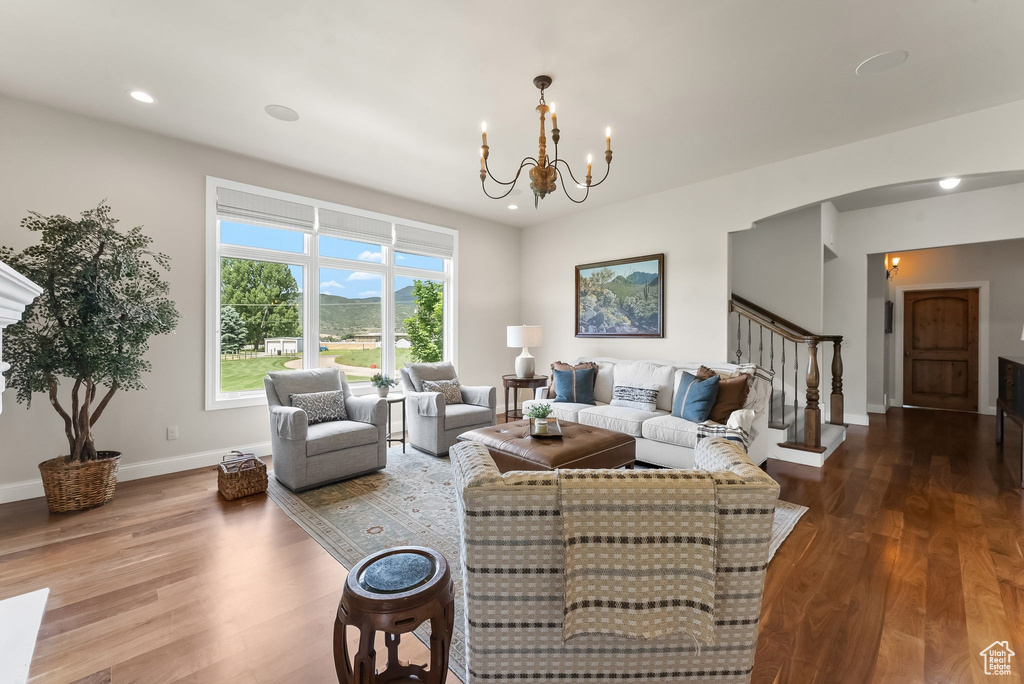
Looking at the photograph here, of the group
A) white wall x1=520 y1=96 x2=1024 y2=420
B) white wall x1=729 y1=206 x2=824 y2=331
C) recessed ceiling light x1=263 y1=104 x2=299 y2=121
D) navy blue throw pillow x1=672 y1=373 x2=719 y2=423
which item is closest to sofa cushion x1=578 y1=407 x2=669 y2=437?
navy blue throw pillow x1=672 y1=373 x2=719 y2=423

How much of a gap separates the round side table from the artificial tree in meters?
Result: 2.82

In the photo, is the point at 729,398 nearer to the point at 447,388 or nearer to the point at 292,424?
the point at 447,388

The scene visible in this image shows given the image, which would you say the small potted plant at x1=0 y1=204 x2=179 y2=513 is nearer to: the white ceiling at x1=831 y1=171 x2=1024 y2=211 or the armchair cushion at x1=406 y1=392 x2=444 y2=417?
the armchair cushion at x1=406 y1=392 x2=444 y2=417

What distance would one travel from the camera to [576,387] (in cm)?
470

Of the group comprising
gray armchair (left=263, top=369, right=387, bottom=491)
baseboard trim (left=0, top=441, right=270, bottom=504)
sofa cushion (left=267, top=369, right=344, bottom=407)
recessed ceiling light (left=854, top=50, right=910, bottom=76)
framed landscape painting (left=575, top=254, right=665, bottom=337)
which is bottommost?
baseboard trim (left=0, top=441, right=270, bottom=504)

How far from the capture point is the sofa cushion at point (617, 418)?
3.90 meters

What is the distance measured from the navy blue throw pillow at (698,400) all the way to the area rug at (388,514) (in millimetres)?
Result: 871

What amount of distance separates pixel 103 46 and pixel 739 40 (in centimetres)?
364

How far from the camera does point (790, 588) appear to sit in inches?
81.8

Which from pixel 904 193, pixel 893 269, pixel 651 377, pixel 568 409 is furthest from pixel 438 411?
pixel 893 269

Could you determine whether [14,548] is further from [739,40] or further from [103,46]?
[739,40]

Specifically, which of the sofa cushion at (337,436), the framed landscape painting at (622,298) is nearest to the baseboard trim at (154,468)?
the sofa cushion at (337,436)

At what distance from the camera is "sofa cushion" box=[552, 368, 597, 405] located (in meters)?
4.70

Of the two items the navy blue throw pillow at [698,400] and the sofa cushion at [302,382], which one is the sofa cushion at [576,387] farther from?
the sofa cushion at [302,382]
